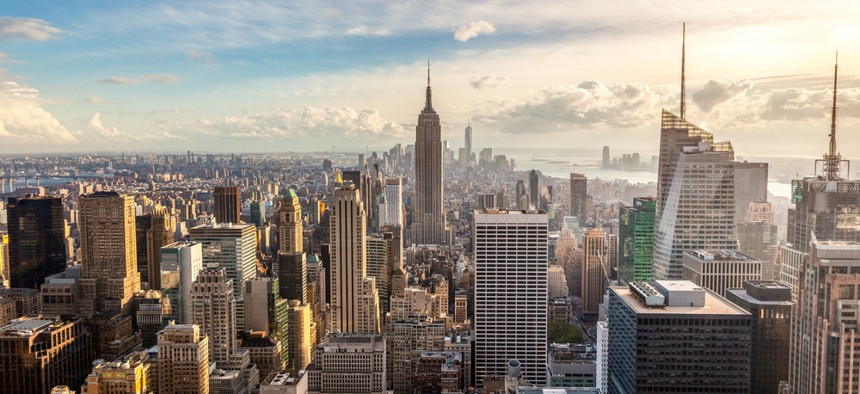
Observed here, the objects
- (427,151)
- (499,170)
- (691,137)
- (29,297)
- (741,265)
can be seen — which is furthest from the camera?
(427,151)

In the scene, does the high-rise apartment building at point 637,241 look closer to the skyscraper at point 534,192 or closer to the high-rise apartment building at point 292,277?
the skyscraper at point 534,192

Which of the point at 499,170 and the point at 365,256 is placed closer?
the point at 365,256

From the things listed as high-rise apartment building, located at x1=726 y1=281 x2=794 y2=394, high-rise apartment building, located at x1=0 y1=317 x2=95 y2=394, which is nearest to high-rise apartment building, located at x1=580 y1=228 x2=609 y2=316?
high-rise apartment building, located at x1=726 y1=281 x2=794 y2=394

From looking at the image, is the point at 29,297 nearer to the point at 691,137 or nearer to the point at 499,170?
the point at 499,170

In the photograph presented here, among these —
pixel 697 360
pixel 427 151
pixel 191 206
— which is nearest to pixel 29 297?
pixel 191 206

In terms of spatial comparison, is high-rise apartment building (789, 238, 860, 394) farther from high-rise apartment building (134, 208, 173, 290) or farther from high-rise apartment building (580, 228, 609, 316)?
high-rise apartment building (134, 208, 173, 290)

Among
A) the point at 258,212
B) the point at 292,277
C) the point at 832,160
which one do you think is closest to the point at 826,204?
the point at 832,160
